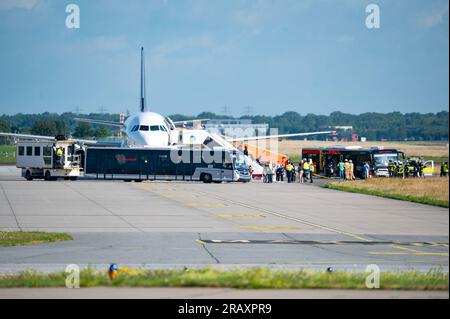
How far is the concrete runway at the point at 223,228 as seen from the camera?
21922 mm

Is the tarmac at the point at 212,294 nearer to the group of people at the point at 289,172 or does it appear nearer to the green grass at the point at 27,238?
the green grass at the point at 27,238

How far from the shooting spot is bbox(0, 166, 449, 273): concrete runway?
2192 cm

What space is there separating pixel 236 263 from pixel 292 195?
28.5 metres

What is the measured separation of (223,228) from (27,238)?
7672 mm

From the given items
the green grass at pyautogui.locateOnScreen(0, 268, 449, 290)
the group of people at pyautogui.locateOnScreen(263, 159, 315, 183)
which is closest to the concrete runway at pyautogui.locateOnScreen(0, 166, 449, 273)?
the green grass at pyautogui.locateOnScreen(0, 268, 449, 290)

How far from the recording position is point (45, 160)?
63.2 m

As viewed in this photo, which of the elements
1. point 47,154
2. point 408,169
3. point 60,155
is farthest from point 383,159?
point 47,154

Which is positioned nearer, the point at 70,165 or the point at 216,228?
the point at 216,228

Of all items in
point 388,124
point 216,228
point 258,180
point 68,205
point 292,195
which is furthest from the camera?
point 388,124

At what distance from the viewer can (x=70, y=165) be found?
64062 millimetres

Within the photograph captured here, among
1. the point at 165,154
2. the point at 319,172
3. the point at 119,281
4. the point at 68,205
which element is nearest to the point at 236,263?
the point at 119,281

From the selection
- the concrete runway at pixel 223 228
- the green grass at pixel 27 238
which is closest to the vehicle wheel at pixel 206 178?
the concrete runway at pixel 223 228

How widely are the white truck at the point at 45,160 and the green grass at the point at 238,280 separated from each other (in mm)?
47196
